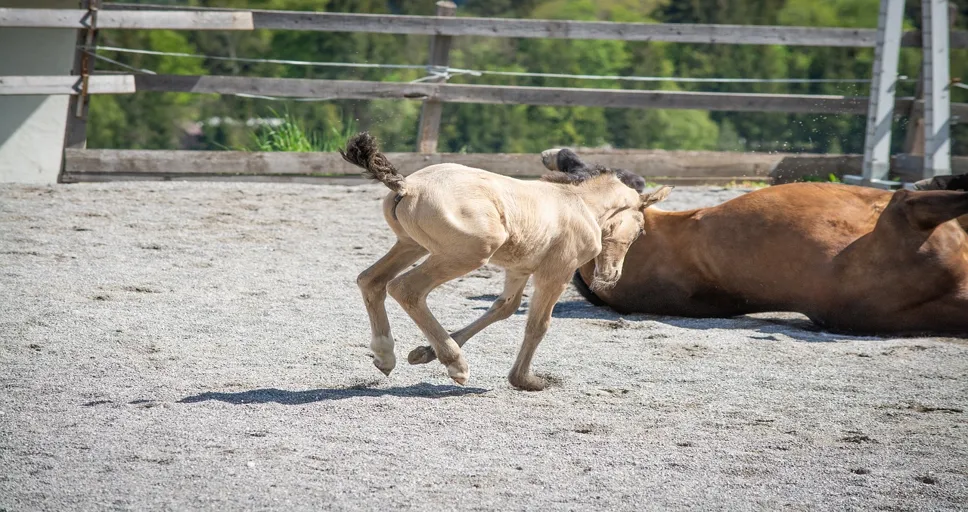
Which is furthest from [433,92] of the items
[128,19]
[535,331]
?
[535,331]

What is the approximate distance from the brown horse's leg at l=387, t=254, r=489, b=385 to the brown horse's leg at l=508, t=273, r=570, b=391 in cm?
36

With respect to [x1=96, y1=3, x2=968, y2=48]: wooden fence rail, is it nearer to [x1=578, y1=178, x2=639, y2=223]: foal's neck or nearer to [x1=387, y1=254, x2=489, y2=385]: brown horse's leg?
[x1=578, y1=178, x2=639, y2=223]: foal's neck

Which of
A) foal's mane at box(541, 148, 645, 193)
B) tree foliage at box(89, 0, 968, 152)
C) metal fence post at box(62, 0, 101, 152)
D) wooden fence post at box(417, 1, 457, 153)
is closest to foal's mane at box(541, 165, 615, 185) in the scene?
foal's mane at box(541, 148, 645, 193)

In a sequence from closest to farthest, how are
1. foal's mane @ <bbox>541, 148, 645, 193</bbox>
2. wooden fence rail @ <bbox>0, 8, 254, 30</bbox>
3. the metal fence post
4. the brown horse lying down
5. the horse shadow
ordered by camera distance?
1. the horse shadow
2. foal's mane @ <bbox>541, 148, 645, 193</bbox>
3. the brown horse lying down
4. wooden fence rail @ <bbox>0, 8, 254, 30</bbox>
5. the metal fence post

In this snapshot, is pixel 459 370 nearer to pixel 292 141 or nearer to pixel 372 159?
pixel 372 159

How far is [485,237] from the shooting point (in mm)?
4273

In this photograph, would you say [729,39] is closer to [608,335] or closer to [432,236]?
[608,335]

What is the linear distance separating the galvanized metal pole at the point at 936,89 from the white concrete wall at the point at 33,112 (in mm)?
8913

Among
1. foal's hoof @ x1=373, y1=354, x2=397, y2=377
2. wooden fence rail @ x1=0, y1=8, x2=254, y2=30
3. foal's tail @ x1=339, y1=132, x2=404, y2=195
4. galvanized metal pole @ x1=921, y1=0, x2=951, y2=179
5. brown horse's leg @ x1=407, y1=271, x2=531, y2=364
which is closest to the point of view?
foal's tail @ x1=339, y1=132, x2=404, y2=195

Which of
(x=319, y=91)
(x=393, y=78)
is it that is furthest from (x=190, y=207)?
(x=393, y=78)

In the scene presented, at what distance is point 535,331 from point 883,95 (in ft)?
26.9

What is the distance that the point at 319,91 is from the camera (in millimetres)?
11297

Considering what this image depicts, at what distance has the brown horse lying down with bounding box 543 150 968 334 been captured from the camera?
6.00m

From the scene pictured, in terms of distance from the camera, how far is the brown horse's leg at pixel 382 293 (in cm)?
459
